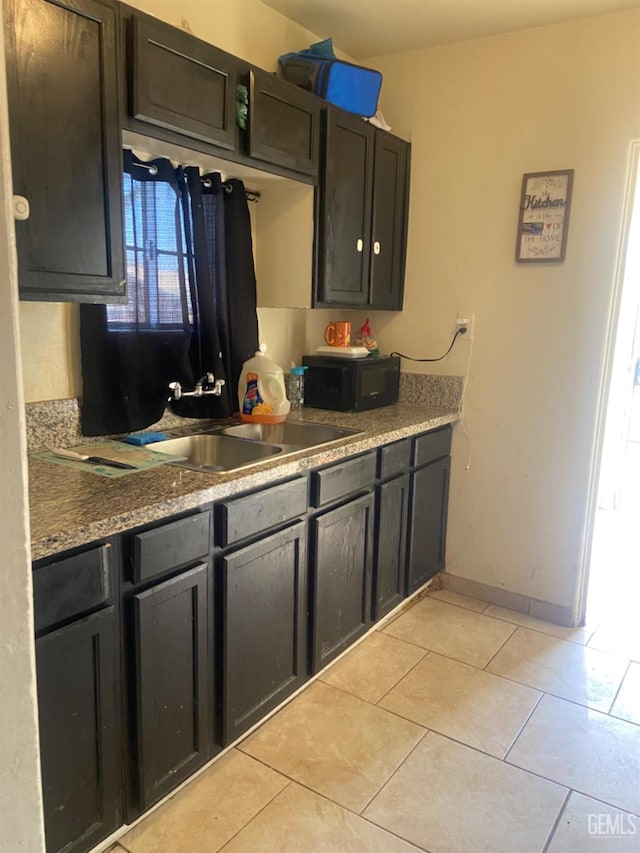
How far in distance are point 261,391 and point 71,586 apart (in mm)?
1264

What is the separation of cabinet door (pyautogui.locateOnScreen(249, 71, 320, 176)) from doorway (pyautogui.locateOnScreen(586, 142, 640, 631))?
1310 mm

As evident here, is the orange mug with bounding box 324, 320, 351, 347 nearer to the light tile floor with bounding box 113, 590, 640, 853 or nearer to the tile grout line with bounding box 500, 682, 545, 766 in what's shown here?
the light tile floor with bounding box 113, 590, 640, 853

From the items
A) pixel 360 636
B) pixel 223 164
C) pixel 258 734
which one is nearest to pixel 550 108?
pixel 223 164

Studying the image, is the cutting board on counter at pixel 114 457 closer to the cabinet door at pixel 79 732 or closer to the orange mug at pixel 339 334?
the cabinet door at pixel 79 732

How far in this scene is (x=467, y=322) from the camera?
2949 millimetres

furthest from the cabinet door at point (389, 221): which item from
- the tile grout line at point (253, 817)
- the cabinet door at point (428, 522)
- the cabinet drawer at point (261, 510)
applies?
the tile grout line at point (253, 817)

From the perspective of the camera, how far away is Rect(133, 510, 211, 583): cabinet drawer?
1.50 meters

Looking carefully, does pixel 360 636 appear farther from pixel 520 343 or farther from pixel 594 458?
pixel 520 343

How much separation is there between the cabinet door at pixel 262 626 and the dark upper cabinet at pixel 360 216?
1.12 metres

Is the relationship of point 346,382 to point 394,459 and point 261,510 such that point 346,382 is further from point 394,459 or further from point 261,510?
point 261,510

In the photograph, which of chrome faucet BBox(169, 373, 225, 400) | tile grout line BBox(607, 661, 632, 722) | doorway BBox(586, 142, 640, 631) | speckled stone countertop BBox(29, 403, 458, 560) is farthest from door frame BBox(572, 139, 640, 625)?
chrome faucet BBox(169, 373, 225, 400)

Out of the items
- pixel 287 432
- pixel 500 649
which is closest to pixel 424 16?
pixel 287 432

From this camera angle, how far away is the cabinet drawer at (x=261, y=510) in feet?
5.72

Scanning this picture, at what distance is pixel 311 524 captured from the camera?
2121 millimetres
